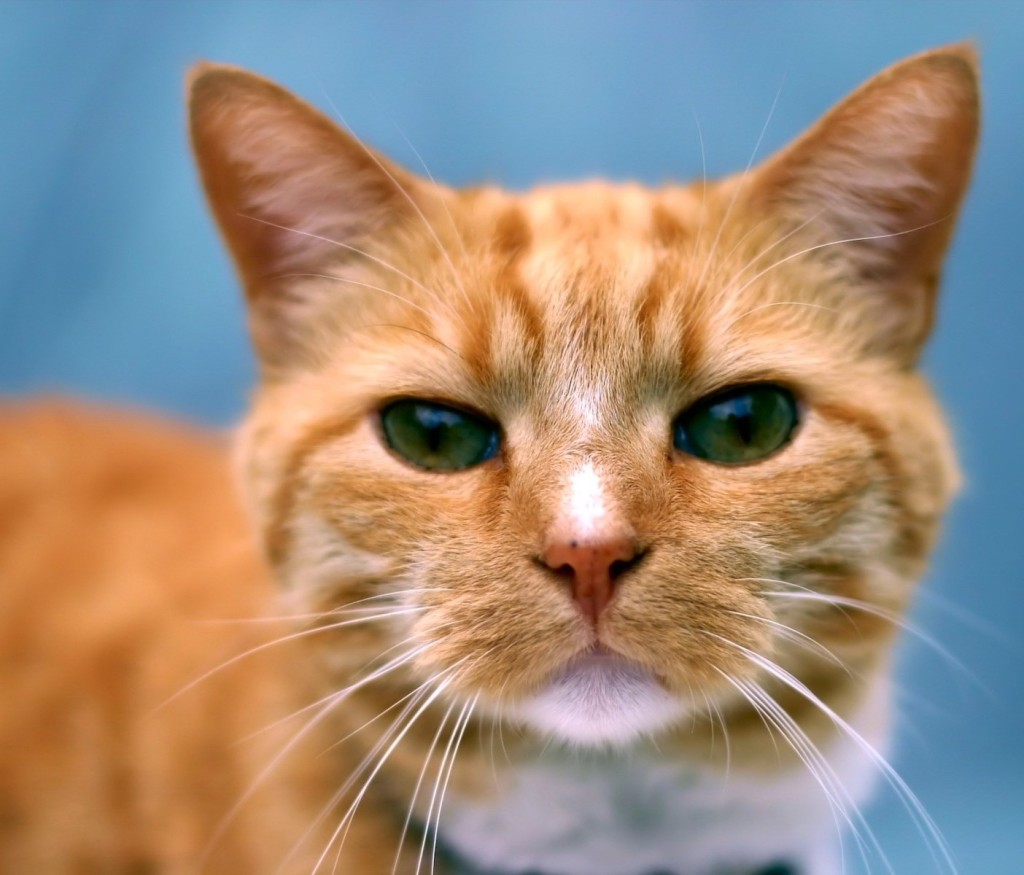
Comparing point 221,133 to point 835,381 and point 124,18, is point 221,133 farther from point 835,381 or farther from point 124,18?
point 124,18

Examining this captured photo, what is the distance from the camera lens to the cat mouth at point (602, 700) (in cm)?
96

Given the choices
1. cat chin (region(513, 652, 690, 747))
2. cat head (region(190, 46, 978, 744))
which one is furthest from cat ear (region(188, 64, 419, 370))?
cat chin (region(513, 652, 690, 747))

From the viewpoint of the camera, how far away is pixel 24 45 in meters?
1.84

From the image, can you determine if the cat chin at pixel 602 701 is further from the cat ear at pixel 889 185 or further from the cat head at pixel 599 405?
the cat ear at pixel 889 185

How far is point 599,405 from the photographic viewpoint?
1.02 metres

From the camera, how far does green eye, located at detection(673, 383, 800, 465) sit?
1.06 metres

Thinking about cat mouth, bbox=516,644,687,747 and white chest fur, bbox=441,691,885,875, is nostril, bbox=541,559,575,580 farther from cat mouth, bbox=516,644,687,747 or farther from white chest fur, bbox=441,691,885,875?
white chest fur, bbox=441,691,885,875

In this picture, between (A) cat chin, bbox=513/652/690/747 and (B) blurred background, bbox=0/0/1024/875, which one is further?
(B) blurred background, bbox=0/0/1024/875

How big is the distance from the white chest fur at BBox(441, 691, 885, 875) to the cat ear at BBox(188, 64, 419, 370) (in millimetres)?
584

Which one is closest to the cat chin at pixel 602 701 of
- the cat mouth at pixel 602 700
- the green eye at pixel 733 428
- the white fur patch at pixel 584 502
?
the cat mouth at pixel 602 700

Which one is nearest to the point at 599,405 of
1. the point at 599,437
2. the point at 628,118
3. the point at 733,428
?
the point at 599,437

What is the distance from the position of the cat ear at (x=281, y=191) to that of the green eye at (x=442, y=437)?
0.74ft

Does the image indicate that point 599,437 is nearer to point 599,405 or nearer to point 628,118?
point 599,405

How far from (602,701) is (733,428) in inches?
12.3
